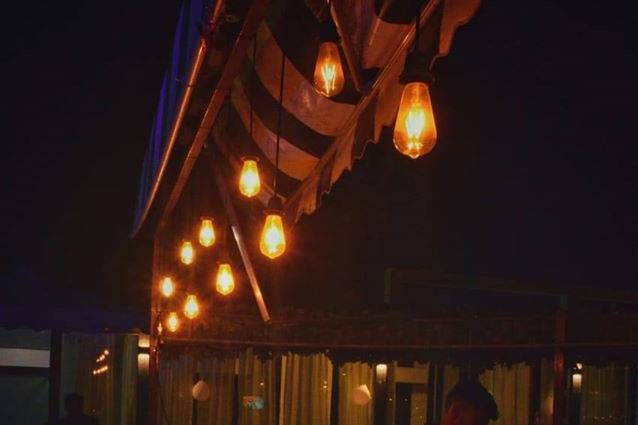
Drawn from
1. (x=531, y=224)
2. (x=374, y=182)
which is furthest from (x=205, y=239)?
(x=531, y=224)

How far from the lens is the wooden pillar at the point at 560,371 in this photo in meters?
6.89

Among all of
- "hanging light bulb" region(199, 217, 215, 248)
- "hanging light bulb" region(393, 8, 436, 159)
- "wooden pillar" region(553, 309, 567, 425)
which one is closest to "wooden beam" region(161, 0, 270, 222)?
"hanging light bulb" region(393, 8, 436, 159)

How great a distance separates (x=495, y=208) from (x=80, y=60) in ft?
20.9

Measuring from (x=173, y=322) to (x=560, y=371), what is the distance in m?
5.33

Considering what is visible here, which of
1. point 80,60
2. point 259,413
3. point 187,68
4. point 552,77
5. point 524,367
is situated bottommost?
point 259,413

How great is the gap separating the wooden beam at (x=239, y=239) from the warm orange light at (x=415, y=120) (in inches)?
238

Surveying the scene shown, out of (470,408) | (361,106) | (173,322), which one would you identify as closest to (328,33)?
(361,106)

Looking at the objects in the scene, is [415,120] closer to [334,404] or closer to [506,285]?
[506,285]

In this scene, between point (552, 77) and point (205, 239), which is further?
point (205, 239)

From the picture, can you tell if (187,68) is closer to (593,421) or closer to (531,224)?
(531,224)

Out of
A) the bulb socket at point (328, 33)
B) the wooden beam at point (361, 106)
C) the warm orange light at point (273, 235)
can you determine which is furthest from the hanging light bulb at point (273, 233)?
the bulb socket at point (328, 33)

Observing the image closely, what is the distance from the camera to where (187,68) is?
16.3 feet

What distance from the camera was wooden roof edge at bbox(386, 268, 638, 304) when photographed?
8117 millimetres

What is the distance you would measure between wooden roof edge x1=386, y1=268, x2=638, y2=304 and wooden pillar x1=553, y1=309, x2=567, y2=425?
4.19ft
